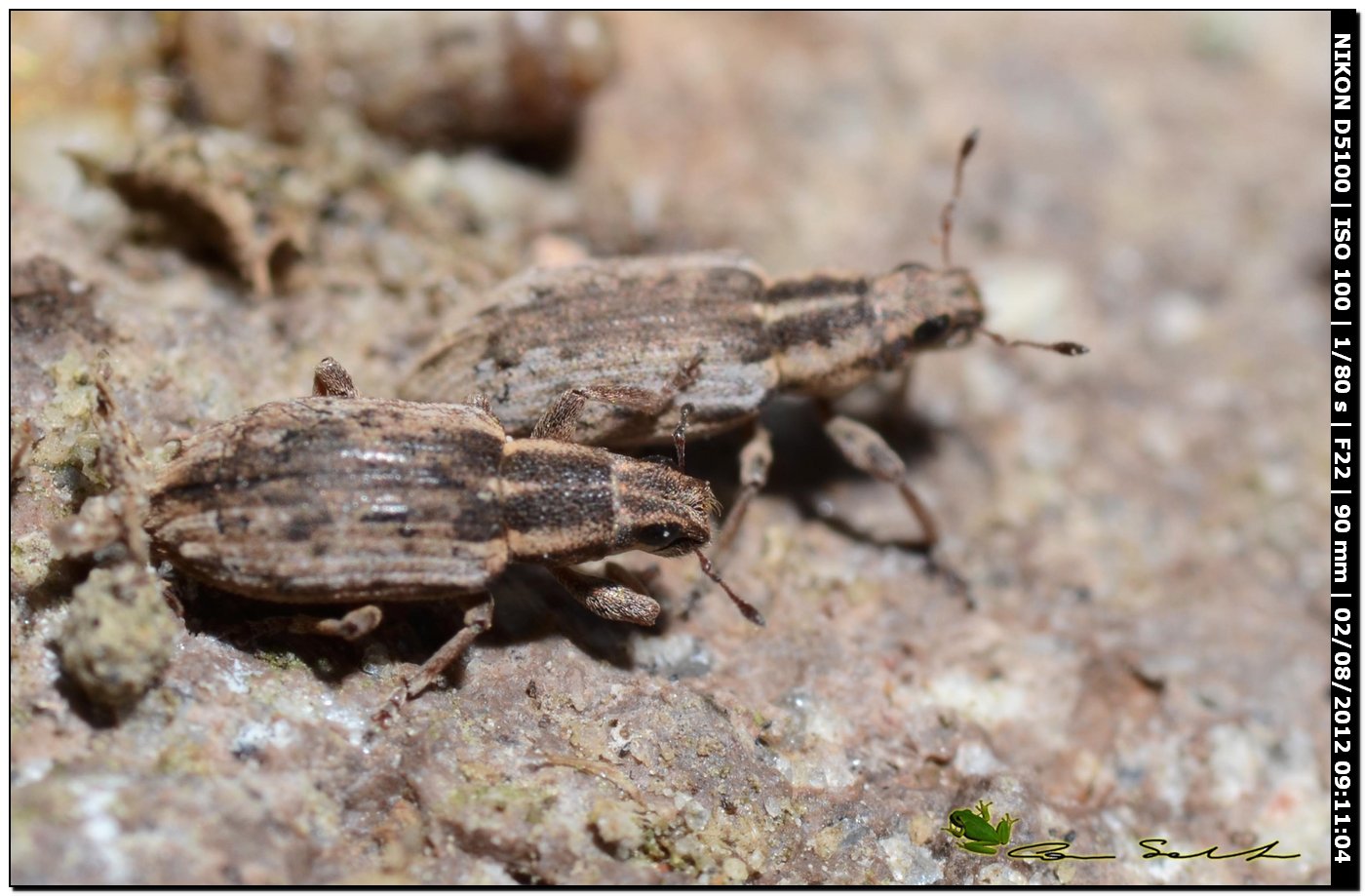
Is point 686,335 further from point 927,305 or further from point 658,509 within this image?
point 927,305

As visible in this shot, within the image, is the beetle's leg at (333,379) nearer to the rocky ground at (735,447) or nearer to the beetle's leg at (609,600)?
the rocky ground at (735,447)

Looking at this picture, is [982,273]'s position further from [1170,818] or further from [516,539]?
[516,539]

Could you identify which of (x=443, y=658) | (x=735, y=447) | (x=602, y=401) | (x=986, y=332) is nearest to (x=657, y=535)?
(x=602, y=401)

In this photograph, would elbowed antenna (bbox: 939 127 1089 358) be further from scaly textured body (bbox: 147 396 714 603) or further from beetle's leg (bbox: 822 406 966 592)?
scaly textured body (bbox: 147 396 714 603)

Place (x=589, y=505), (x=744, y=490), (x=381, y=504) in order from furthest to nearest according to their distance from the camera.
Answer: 1. (x=744, y=490)
2. (x=589, y=505)
3. (x=381, y=504)

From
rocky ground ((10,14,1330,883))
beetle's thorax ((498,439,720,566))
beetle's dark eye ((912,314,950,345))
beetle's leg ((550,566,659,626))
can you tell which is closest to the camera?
rocky ground ((10,14,1330,883))

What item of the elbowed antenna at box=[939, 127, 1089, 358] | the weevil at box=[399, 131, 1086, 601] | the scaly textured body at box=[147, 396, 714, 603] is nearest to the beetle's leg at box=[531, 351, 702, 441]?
the weevil at box=[399, 131, 1086, 601]
